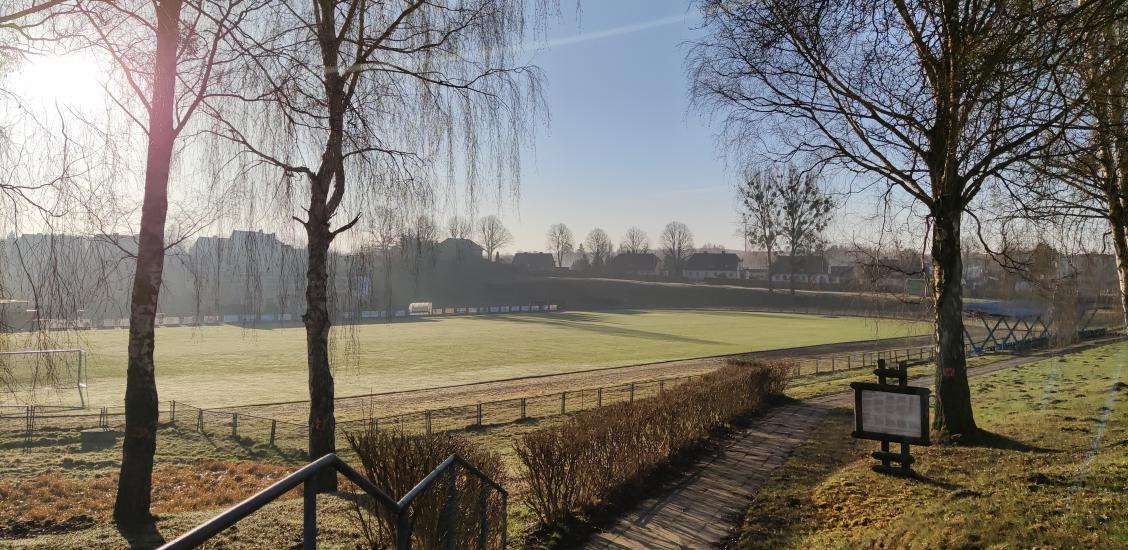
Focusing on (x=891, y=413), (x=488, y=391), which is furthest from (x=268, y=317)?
(x=891, y=413)

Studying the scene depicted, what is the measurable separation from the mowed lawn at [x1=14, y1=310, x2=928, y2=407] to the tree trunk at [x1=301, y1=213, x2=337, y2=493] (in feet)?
1.55

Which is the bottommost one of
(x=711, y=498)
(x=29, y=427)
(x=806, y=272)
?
(x=29, y=427)

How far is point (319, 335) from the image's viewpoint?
9.50 metres

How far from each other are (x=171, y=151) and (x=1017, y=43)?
9.33 m

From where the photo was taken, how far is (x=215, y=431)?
18828 millimetres

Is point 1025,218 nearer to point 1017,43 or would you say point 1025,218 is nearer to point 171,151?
point 1017,43

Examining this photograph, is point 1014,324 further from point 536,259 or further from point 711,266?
point 536,259

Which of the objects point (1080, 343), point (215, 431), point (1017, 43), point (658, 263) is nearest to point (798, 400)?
point (1017, 43)

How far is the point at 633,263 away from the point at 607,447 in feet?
470

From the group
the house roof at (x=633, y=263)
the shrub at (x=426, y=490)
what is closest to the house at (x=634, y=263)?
the house roof at (x=633, y=263)

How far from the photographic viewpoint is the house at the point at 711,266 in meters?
145

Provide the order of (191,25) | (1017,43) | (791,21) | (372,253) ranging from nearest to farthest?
1. (1017,43)
2. (191,25)
3. (372,253)
4. (791,21)

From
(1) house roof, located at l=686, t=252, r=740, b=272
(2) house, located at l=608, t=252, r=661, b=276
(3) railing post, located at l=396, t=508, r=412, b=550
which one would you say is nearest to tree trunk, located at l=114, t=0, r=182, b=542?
(3) railing post, located at l=396, t=508, r=412, b=550

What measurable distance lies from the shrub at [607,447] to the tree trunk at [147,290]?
434 cm
